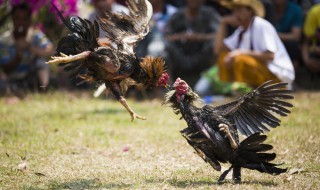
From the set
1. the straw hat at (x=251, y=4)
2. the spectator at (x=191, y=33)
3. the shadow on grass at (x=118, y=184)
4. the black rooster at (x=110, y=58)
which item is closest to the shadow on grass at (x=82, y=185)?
the shadow on grass at (x=118, y=184)

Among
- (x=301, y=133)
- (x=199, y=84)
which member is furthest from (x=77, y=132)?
(x=199, y=84)

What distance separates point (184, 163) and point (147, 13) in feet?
4.38

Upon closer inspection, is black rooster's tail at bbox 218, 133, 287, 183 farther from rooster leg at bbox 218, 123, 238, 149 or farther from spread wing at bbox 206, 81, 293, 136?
spread wing at bbox 206, 81, 293, 136

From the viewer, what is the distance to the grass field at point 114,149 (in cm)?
452

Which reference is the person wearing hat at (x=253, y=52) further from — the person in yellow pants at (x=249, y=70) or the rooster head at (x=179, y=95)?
the rooster head at (x=179, y=95)

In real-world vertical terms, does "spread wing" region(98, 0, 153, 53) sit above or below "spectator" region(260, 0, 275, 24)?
above

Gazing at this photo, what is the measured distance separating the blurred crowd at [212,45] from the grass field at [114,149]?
0.71m

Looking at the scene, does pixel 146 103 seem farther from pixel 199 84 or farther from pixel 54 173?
pixel 54 173

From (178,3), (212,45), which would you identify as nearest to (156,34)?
(212,45)

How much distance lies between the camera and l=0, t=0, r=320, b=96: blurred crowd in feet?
25.7

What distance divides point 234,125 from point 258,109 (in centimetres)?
22

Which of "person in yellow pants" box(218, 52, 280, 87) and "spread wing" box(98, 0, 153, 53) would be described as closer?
"spread wing" box(98, 0, 153, 53)

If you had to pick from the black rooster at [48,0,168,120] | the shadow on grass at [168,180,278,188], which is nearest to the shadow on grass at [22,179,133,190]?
the shadow on grass at [168,180,278,188]

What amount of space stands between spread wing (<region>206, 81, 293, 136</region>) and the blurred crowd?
3.19 meters
